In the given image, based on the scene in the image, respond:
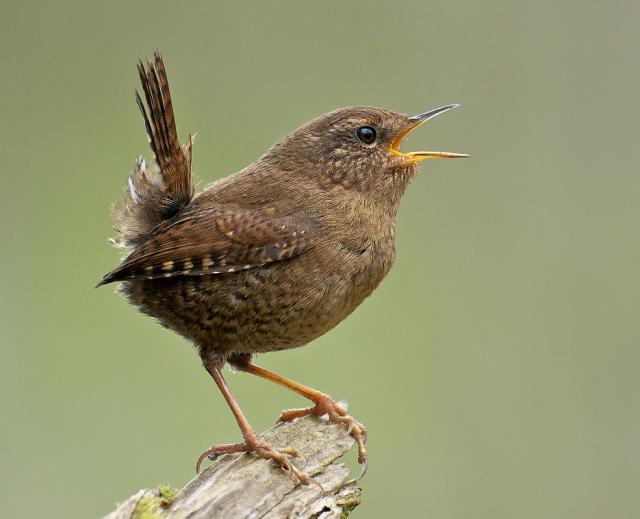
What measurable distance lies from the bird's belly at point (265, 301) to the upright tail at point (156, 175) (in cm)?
37

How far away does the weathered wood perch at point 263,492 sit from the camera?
139 inches

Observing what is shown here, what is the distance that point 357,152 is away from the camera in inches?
180

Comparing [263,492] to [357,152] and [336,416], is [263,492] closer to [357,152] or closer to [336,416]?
Answer: [336,416]

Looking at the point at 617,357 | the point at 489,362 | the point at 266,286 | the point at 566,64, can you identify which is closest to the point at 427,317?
the point at 489,362

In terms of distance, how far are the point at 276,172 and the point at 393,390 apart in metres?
2.23

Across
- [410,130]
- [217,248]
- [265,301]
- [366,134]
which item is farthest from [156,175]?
[410,130]

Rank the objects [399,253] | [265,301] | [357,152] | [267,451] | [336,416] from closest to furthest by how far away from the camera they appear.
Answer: [267,451] < [265,301] < [336,416] < [357,152] < [399,253]

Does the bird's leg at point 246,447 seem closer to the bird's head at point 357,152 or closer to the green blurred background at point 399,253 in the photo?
the bird's head at point 357,152

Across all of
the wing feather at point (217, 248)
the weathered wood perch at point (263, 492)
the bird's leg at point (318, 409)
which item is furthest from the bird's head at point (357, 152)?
the weathered wood perch at point (263, 492)

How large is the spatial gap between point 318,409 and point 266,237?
0.85 metres

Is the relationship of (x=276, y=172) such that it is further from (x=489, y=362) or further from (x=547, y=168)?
(x=547, y=168)

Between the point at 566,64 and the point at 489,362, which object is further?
the point at 566,64

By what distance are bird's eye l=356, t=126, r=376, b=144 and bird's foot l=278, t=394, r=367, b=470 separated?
1157 mm

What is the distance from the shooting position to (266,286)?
Answer: 4.16 m
